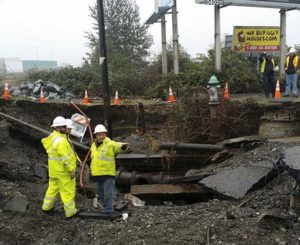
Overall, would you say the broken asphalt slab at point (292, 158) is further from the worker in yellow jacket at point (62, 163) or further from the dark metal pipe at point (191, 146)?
the worker in yellow jacket at point (62, 163)

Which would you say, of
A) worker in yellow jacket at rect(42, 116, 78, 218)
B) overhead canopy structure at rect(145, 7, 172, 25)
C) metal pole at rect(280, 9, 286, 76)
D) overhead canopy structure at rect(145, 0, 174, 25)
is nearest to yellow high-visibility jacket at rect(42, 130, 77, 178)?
worker in yellow jacket at rect(42, 116, 78, 218)

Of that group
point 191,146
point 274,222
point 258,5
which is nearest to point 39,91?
point 191,146

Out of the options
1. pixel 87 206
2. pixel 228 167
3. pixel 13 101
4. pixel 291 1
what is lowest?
pixel 87 206

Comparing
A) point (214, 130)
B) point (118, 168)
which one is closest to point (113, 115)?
point (118, 168)

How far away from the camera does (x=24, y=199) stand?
7629 millimetres

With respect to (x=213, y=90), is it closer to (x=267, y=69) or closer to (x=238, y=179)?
(x=238, y=179)

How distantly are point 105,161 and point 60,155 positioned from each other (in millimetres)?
808

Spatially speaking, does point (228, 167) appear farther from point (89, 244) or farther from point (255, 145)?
point (89, 244)

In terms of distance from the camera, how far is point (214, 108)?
1095 centimetres

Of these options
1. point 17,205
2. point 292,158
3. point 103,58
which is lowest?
point 17,205

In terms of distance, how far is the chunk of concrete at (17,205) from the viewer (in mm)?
7371

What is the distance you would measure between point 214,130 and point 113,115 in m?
4.37

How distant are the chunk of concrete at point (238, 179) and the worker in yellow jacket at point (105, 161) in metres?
Result: 2.19

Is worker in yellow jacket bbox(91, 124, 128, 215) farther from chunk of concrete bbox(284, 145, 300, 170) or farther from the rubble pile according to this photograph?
the rubble pile
